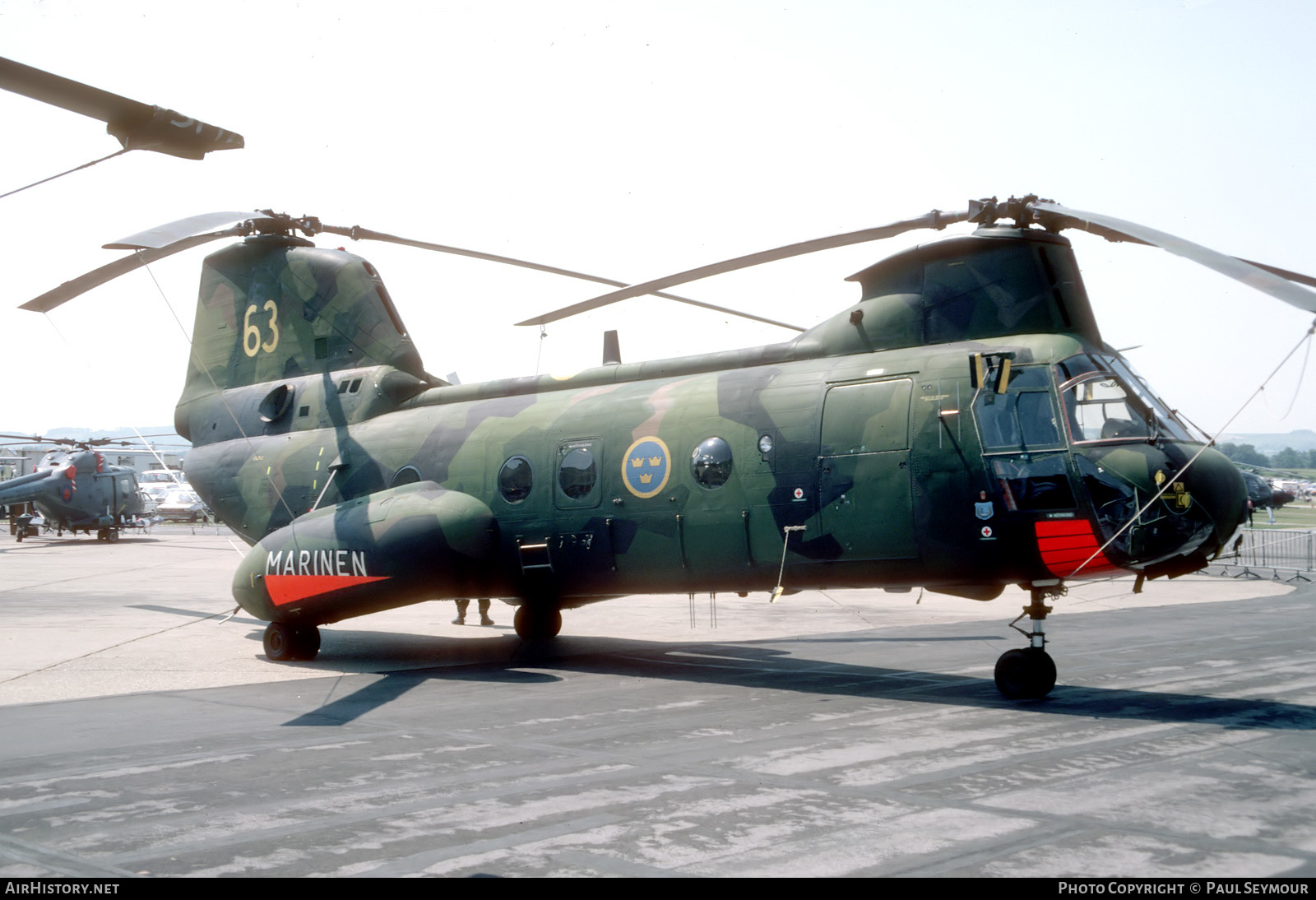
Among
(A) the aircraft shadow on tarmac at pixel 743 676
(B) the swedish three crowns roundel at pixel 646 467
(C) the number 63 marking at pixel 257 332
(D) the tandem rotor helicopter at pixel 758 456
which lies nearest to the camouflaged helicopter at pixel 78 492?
(C) the number 63 marking at pixel 257 332

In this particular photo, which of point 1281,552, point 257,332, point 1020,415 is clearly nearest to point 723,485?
point 1020,415

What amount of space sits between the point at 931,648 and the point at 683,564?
508 cm

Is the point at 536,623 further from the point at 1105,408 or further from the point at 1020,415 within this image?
the point at 1105,408

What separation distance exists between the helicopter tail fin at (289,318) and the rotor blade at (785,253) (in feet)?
17.8

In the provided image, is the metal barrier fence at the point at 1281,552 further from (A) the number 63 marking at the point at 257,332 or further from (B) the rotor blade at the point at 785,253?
(A) the number 63 marking at the point at 257,332

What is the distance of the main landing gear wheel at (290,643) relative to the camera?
47.7ft

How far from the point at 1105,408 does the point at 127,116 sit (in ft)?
28.6

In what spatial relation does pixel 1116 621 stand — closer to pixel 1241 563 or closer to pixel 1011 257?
pixel 1011 257

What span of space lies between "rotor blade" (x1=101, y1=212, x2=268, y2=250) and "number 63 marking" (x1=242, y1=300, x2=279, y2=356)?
2196 millimetres

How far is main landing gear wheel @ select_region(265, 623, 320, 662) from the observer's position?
1454cm

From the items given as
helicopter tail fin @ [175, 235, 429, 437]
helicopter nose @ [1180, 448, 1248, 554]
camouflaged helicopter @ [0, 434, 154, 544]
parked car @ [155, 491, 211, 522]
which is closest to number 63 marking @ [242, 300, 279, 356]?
helicopter tail fin @ [175, 235, 429, 437]

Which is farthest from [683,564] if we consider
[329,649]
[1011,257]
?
[329,649]

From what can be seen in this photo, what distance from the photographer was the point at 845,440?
11562mm

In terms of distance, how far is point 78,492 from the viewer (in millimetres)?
44906
